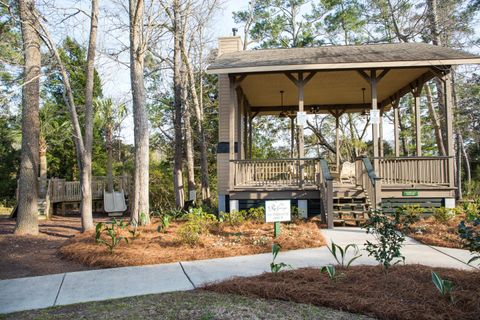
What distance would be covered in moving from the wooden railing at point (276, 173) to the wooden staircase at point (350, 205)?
757 mm

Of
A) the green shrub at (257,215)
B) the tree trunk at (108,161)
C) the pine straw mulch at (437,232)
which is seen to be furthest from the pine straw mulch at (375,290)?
the tree trunk at (108,161)

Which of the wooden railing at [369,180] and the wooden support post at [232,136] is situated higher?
the wooden support post at [232,136]

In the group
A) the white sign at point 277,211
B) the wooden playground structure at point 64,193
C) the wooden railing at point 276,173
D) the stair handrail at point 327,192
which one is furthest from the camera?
the wooden playground structure at point 64,193

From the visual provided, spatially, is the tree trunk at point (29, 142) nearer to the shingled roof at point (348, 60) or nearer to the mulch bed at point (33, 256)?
the mulch bed at point (33, 256)

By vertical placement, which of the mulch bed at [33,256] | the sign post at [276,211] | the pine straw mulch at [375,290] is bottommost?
the mulch bed at [33,256]

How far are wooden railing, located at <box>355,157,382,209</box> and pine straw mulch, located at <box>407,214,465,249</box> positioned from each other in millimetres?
1010

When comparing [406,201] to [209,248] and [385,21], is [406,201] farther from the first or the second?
[385,21]

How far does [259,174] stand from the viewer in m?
11.5

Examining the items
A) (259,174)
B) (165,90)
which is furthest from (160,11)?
(165,90)

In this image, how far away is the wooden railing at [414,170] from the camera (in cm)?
1077

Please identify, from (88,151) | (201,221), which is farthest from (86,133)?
(201,221)

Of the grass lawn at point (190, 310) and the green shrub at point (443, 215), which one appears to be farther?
the green shrub at point (443, 215)

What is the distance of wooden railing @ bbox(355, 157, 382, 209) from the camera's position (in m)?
9.50

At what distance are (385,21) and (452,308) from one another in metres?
24.0
